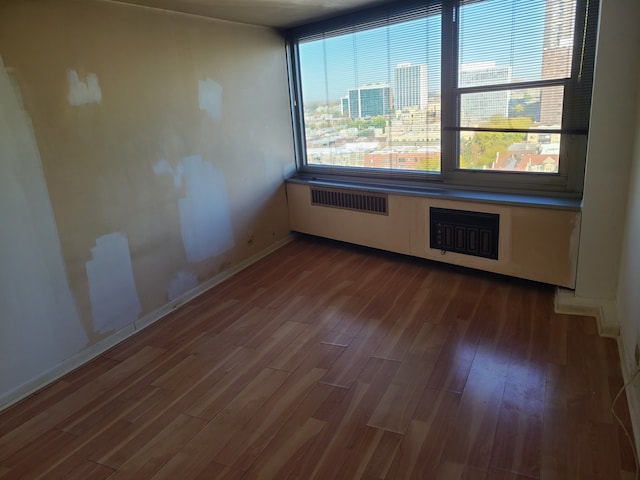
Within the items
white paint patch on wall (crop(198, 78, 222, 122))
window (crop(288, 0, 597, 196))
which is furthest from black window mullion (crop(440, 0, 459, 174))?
white paint patch on wall (crop(198, 78, 222, 122))

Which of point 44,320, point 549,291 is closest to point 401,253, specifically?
point 549,291

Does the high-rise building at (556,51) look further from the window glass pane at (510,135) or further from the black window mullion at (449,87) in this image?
the black window mullion at (449,87)

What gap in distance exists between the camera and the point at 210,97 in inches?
141

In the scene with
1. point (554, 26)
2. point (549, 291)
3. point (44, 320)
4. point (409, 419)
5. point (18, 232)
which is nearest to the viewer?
point (409, 419)

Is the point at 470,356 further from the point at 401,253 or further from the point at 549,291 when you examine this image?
the point at 401,253

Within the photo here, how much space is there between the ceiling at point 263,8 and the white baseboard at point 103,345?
213 cm

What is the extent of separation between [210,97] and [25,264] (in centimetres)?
190

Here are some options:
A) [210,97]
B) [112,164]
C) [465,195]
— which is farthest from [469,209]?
[112,164]

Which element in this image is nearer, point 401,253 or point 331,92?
point 401,253

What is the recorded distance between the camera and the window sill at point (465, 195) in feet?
9.84

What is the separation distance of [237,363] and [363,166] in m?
2.38

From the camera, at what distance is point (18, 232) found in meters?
2.44

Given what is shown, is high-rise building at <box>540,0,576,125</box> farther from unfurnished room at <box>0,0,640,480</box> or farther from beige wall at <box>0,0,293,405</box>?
beige wall at <box>0,0,293,405</box>

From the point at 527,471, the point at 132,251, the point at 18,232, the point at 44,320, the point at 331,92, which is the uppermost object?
the point at 331,92
